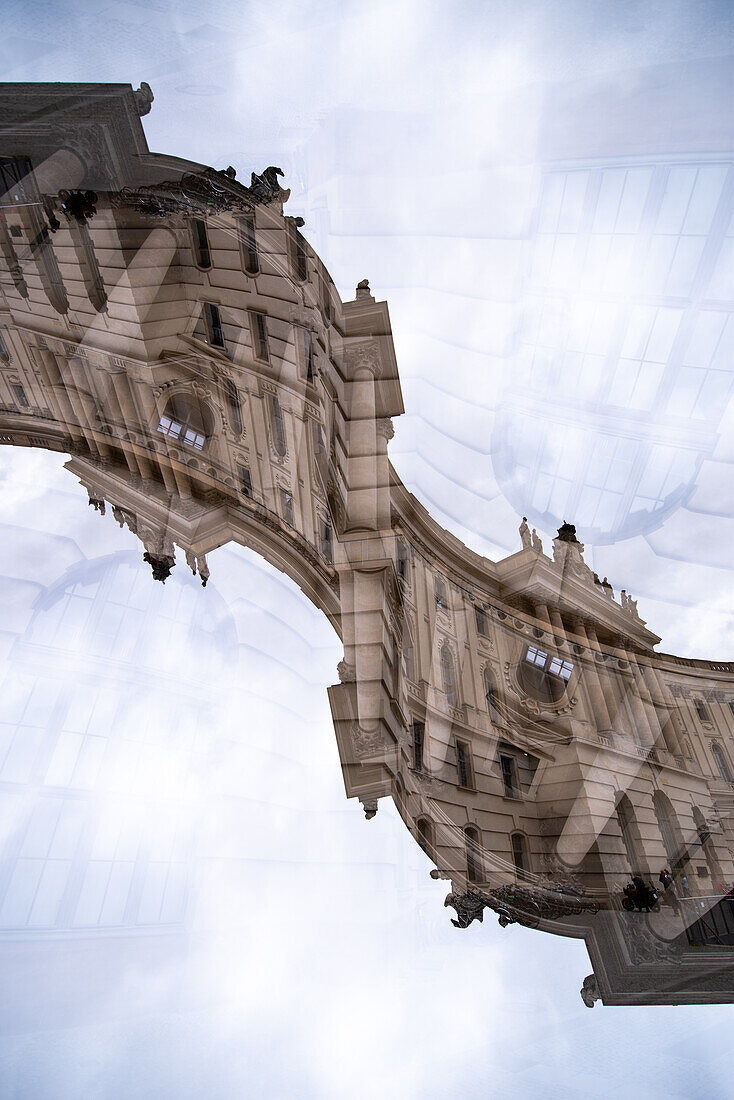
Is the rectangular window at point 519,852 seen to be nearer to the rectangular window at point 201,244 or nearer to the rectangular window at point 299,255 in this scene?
the rectangular window at point 299,255

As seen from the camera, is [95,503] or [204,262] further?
[95,503]

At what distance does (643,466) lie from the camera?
10.1 m

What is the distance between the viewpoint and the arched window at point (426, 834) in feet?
50.8

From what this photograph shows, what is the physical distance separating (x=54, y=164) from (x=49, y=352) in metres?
6.55

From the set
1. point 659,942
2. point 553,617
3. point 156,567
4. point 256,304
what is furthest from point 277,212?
point 659,942

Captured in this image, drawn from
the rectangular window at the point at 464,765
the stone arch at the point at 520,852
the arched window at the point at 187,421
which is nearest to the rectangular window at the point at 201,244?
the arched window at the point at 187,421

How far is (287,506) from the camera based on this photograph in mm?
17812

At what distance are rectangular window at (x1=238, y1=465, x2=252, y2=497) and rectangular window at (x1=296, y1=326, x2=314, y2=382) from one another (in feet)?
13.6

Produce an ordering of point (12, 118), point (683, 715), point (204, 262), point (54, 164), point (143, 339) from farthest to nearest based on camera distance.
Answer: point (683, 715), point (143, 339), point (204, 262), point (54, 164), point (12, 118)

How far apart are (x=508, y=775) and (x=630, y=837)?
4.06m

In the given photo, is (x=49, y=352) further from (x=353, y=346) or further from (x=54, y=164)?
(x=353, y=346)

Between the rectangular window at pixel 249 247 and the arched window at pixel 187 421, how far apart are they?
4.47 meters

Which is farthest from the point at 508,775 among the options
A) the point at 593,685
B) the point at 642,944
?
the point at 642,944

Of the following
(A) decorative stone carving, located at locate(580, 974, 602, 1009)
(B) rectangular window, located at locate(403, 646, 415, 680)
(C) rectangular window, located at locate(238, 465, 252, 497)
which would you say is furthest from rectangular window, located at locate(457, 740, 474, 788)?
(C) rectangular window, located at locate(238, 465, 252, 497)
